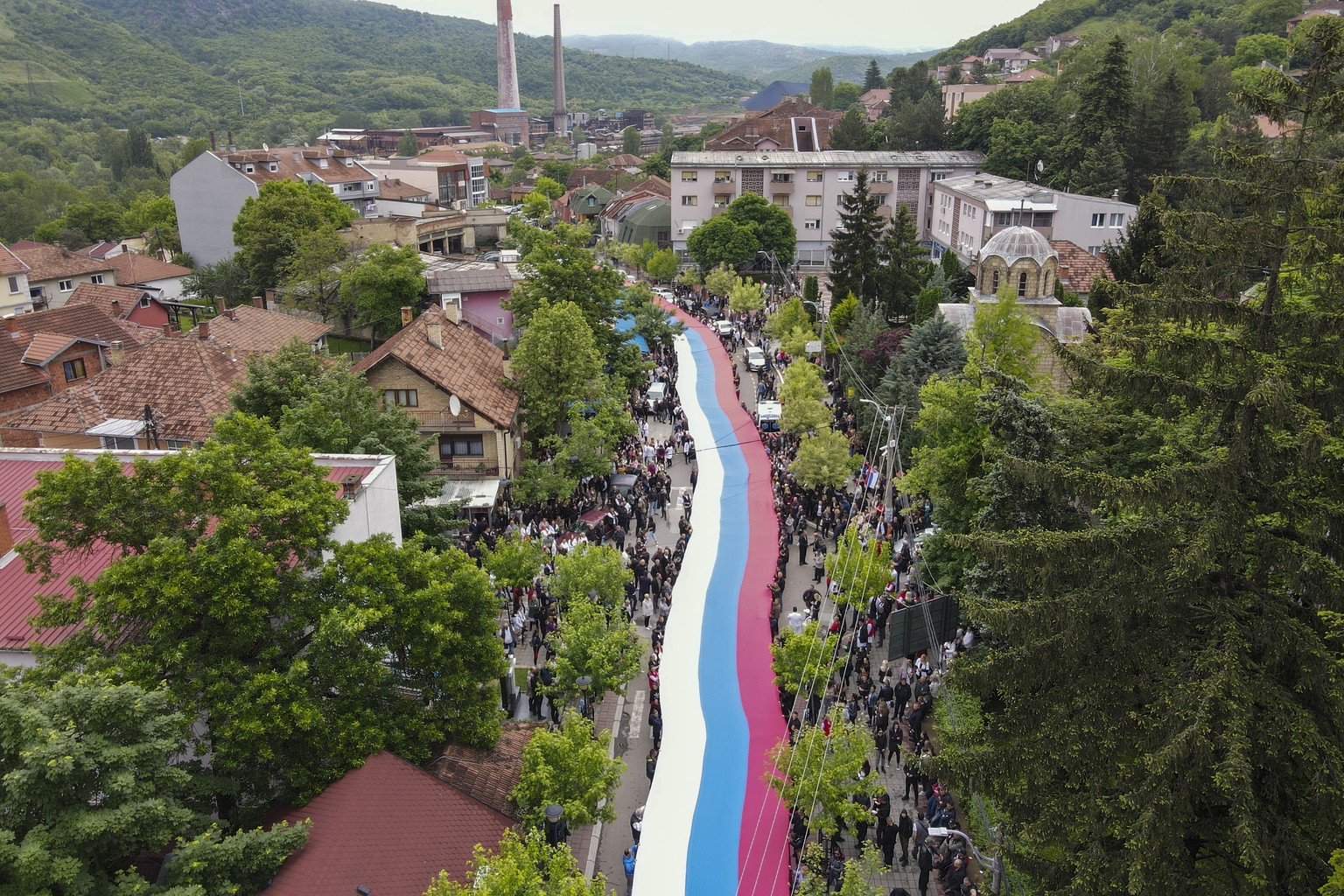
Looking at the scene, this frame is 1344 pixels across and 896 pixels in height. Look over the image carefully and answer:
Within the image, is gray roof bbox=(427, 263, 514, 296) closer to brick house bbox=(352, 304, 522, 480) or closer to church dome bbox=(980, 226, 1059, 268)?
brick house bbox=(352, 304, 522, 480)

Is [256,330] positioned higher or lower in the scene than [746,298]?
higher

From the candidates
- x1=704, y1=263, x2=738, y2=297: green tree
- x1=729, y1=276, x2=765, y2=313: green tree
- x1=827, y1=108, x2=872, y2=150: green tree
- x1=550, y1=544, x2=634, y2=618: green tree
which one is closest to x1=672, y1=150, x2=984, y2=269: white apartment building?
x1=827, y1=108, x2=872, y2=150: green tree

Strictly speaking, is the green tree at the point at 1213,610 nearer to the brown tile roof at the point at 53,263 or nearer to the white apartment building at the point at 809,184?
the brown tile roof at the point at 53,263

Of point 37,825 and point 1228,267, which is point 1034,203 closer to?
point 1228,267

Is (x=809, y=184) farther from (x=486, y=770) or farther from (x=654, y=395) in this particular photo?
(x=486, y=770)

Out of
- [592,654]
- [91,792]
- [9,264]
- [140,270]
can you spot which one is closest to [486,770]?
[592,654]

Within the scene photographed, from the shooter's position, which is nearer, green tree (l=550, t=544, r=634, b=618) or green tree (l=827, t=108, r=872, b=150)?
green tree (l=550, t=544, r=634, b=618)

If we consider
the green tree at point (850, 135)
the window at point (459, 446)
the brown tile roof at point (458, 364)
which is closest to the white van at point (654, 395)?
the brown tile roof at point (458, 364)
